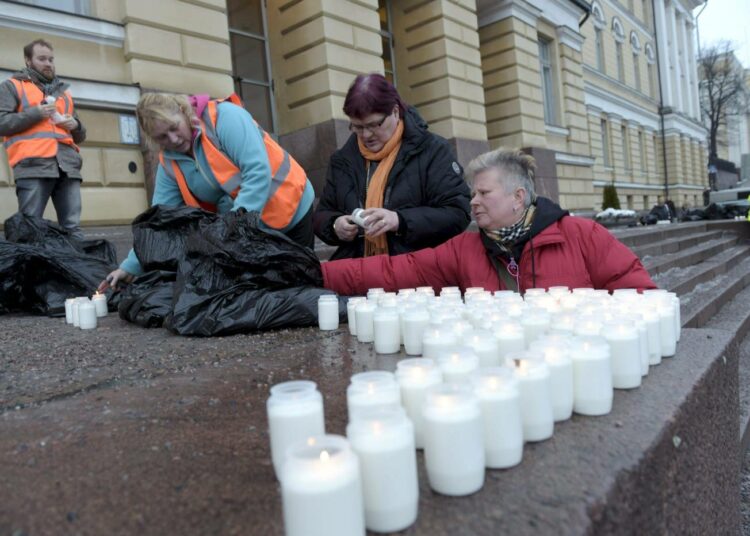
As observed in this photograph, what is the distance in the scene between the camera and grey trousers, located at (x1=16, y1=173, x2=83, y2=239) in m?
4.89

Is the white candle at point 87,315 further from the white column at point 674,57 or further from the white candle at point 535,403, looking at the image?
the white column at point 674,57

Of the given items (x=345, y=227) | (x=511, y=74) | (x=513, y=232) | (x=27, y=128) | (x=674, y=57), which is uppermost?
(x=674, y=57)

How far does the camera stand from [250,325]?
2.58 metres

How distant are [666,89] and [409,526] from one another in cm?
3357

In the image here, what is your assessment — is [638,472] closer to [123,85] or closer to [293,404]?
[293,404]

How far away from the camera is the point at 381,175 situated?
3227 millimetres

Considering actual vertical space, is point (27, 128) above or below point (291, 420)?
above

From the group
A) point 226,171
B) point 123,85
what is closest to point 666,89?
point 123,85

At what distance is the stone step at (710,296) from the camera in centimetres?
468

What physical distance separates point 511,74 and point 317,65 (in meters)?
6.32

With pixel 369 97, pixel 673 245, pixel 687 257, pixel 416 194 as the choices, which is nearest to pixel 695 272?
pixel 687 257

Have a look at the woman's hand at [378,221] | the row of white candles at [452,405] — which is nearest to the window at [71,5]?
the woman's hand at [378,221]

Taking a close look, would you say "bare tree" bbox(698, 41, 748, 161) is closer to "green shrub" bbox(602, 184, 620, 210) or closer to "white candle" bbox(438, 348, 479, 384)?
"green shrub" bbox(602, 184, 620, 210)

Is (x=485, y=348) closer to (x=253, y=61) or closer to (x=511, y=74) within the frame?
(x=253, y=61)
